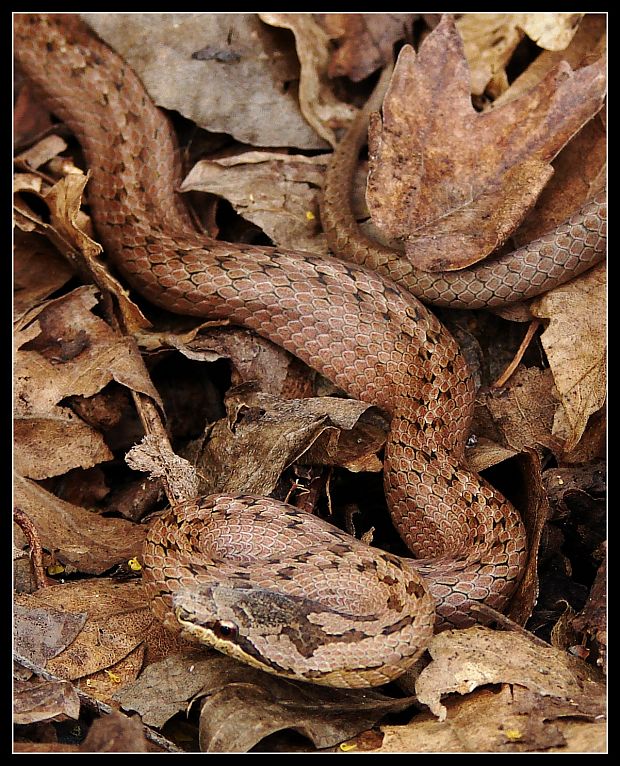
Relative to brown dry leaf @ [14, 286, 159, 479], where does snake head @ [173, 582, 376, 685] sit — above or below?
below

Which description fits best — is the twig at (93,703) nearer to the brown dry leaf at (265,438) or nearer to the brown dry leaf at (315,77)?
the brown dry leaf at (265,438)

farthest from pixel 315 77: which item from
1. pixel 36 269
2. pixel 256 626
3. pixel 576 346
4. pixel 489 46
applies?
pixel 256 626

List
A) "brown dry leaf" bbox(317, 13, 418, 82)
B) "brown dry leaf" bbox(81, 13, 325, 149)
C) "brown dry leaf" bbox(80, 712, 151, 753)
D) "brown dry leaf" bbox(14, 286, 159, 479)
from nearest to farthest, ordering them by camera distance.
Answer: "brown dry leaf" bbox(80, 712, 151, 753), "brown dry leaf" bbox(14, 286, 159, 479), "brown dry leaf" bbox(81, 13, 325, 149), "brown dry leaf" bbox(317, 13, 418, 82)

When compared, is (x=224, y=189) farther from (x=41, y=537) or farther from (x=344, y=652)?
(x=344, y=652)

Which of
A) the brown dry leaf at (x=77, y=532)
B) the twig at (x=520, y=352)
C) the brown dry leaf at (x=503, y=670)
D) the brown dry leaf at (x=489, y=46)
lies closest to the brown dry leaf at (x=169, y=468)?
the brown dry leaf at (x=77, y=532)

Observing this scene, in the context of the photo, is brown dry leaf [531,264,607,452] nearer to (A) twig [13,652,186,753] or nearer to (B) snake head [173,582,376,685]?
(B) snake head [173,582,376,685]

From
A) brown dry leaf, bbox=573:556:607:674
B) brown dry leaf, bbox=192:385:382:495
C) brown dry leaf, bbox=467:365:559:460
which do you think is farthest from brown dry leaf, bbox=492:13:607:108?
brown dry leaf, bbox=573:556:607:674
